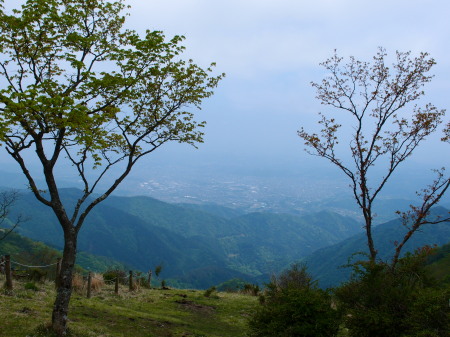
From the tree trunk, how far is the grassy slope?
0.65m

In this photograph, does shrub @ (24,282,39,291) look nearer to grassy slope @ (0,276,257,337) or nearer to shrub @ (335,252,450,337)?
grassy slope @ (0,276,257,337)

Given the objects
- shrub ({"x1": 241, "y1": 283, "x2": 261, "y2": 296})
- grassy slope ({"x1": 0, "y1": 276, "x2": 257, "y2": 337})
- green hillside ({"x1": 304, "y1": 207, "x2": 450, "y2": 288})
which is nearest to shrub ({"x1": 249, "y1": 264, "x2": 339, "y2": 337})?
grassy slope ({"x1": 0, "y1": 276, "x2": 257, "y2": 337})

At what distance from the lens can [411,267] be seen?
9.91 metres

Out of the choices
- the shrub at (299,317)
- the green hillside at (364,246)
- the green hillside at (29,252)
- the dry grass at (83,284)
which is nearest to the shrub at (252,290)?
the dry grass at (83,284)

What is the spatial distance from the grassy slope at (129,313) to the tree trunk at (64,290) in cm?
65

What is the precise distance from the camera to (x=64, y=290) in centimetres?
1024

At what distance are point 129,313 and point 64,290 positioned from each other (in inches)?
215

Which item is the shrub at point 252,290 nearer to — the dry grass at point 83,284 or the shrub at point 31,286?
the dry grass at point 83,284

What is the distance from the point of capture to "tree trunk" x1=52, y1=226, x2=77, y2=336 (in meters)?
10.0

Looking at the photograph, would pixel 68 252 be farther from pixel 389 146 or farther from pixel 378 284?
pixel 389 146

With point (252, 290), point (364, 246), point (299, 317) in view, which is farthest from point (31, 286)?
point (364, 246)

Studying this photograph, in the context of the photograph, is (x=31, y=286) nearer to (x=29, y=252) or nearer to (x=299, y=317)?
(x=299, y=317)

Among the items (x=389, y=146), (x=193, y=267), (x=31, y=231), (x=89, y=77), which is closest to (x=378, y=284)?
(x=389, y=146)

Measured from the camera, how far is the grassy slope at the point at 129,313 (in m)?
11.3
